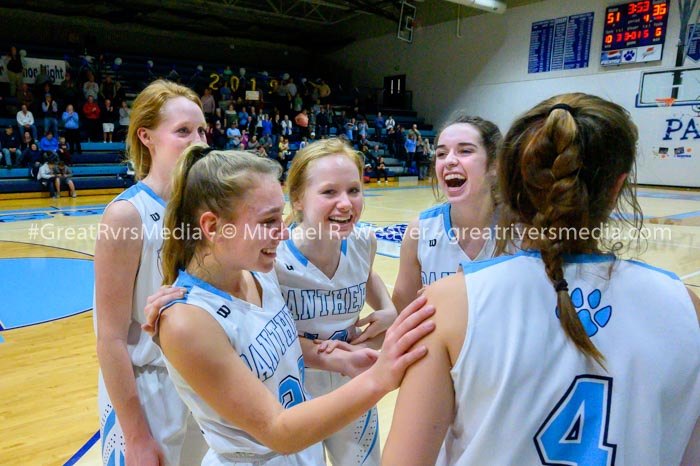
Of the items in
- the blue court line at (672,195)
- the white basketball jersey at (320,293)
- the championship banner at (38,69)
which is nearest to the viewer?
the white basketball jersey at (320,293)

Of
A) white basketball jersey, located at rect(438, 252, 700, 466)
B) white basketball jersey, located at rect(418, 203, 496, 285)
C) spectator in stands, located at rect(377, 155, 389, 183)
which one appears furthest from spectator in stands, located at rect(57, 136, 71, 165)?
white basketball jersey, located at rect(438, 252, 700, 466)

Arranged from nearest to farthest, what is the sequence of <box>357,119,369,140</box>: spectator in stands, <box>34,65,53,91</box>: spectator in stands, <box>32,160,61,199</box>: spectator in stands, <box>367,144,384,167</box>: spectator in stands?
<box>32,160,61,199</box>: spectator in stands, <box>34,65,53,91</box>: spectator in stands, <box>367,144,384,167</box>: spectator in stands, <box>357,119,369,140</box>: spectator in stands

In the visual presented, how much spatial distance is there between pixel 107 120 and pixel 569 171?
16.0 meters

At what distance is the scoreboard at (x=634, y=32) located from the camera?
15.6 metres

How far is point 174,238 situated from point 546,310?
3.16 ft

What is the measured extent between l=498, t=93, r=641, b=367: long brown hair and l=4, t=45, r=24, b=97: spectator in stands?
702 inches

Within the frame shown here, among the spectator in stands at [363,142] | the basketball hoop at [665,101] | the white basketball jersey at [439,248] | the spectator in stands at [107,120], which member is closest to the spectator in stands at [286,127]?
the spectator in stands at [363,142]

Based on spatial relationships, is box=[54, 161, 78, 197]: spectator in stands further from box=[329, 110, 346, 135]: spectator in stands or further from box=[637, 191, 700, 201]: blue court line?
box=[637, 191, 700, 201]: blue court line

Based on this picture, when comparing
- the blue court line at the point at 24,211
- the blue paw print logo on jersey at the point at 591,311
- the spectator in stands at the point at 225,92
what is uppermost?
the spectator in stands at the point at 225,92

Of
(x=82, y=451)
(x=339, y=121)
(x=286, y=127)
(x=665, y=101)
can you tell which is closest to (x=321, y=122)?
(x=339, y=121)

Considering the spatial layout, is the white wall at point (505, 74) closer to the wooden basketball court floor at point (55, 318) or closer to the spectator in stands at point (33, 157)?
the wooden basketball court floor at point (55, 318)

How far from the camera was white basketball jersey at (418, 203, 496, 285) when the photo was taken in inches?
82.8

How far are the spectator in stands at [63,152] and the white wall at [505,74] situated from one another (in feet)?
39.0

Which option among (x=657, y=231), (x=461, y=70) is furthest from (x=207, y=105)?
(x=657, y=231)
